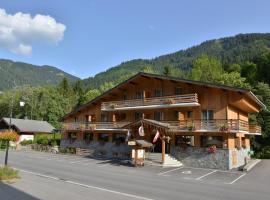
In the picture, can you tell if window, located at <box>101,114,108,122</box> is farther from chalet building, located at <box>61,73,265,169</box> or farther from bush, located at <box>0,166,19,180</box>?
bush, located at <box>0,166,19,180</box>

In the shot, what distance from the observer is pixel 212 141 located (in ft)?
105

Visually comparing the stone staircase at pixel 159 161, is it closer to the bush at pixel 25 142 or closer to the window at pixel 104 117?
the window at pixel 104 117

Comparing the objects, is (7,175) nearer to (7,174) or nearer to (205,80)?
(7,174)

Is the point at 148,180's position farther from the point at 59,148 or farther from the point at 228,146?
the point at 59,148

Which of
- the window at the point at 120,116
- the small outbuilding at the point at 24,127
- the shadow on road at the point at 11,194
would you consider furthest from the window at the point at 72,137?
the shadow on road at the point at 11,194

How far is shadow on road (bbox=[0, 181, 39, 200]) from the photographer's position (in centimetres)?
1444

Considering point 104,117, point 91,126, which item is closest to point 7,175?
point 91,126

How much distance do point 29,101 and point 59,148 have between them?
47.7 meters

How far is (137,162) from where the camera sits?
101ft

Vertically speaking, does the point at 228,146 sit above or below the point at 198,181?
above

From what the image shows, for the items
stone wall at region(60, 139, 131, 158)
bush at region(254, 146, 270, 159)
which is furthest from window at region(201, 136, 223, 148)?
bush at region(254, 146, 270, 159)

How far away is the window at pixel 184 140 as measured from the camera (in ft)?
111

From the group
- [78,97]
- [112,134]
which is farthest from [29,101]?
[112,134]

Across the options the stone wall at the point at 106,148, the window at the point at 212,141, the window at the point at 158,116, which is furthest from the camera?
the stone wall at the point at 106,148
